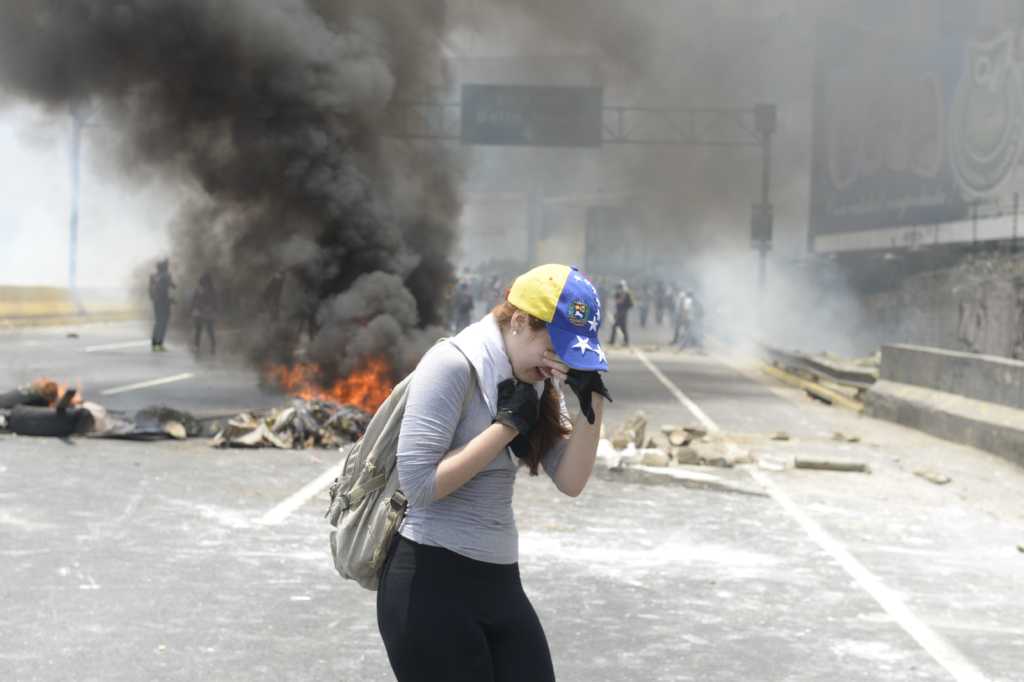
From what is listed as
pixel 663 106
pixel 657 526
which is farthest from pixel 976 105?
pixel 657 526

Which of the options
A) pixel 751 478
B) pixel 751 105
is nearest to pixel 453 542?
pixel 751 478

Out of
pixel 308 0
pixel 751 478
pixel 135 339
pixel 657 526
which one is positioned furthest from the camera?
pixel 135 339

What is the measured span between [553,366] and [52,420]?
10.3 meters

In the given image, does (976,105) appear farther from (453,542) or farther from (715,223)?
(453,542)

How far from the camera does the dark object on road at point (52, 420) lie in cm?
1249

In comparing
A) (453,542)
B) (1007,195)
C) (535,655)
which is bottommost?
(535,655)

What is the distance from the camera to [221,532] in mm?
8281

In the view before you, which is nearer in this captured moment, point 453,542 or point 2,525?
point 453,542

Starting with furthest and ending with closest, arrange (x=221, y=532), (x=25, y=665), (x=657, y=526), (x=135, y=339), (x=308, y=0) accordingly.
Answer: (x=135, y=339) → (x=308, y=0) → (x=657, y=526) → (x=221, y=532) → (x=25, y=665)

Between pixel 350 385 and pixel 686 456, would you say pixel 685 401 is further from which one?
pixel 686 456

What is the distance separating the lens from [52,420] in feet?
41.1

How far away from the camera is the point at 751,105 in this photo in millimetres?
51812

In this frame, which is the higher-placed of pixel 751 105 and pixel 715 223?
pixel 751 105

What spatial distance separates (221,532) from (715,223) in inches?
1980
